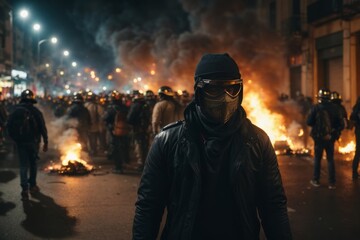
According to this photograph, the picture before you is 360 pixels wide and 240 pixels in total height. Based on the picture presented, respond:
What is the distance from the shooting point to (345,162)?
11641 millimetres

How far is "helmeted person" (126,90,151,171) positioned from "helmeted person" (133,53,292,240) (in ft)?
27.3

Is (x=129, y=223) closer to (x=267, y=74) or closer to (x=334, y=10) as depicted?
(x=334, y=10)

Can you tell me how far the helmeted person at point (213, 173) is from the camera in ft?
7.66

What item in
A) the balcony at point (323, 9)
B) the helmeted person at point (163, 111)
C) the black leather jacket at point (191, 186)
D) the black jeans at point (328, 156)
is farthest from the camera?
the balcony at point (323, 9)

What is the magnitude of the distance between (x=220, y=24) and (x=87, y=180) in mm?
18078

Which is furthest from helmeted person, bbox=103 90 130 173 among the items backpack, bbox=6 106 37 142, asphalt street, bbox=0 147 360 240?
backpack, bbox=6 106 37 142

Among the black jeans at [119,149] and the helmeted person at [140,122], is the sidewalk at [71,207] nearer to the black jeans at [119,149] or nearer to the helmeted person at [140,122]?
the black jeans at [119,149]

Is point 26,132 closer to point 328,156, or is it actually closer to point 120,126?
point 120,126

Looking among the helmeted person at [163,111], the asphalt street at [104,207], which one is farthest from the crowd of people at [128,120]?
the asphalt street at [104,207]

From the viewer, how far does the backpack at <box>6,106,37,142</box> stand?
7.74m

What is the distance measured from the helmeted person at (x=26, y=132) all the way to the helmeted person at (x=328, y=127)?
5066 mm

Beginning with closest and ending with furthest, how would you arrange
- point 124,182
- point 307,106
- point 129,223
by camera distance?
point 129,223 < point 124,182 < point 307,106

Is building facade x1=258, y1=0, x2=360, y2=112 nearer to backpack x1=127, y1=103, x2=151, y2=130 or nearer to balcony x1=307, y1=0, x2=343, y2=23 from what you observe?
balcony x1=307, y1=0, x2=343, y2=23

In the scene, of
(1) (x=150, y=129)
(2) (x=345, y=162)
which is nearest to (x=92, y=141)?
(1) (x=150, y=129)
